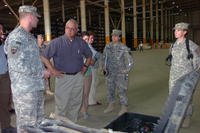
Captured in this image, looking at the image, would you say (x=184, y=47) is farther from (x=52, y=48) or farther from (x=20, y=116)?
(x=20, y=116)

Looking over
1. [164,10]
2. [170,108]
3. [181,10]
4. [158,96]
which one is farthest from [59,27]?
[181,10]

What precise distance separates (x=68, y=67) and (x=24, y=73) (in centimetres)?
107

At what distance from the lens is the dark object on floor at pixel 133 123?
9.41ft

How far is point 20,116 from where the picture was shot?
343cm

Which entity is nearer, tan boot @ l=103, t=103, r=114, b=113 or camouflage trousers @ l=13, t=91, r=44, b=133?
→ camouflage trousers @ l=13, t=91, r=44, b=133

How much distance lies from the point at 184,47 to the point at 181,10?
133 ft

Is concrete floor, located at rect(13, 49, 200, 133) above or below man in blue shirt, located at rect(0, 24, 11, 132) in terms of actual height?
below

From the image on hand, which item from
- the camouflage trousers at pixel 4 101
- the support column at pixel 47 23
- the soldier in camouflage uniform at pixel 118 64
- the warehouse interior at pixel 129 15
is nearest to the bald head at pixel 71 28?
the camouflage trousers at pixel 4 101

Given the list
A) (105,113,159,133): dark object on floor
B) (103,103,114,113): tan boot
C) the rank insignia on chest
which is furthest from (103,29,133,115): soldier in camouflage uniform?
the rank insignia on chest

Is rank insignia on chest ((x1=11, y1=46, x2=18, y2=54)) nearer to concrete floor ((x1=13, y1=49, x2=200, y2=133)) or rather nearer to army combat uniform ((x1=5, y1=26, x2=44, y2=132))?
army combat uniform ((x1=5, y1=26, x2=44, y2=132))

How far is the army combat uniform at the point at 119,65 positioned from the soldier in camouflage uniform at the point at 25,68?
7.42ft

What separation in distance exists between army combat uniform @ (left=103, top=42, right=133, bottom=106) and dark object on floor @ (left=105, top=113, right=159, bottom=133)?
2442 millimetres

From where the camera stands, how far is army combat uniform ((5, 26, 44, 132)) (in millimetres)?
3314

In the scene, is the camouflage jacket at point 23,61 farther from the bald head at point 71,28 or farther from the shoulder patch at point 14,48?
the bald head at point 71,28
